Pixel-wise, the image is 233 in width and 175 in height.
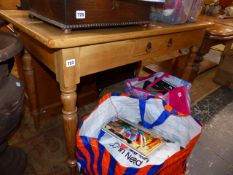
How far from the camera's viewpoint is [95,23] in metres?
0.70

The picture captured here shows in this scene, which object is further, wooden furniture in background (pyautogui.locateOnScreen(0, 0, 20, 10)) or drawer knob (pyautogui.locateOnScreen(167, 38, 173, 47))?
wooden furniture in background (pyautogui.locateOnScreen(0, 0, 20, 10))

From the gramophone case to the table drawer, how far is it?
4.0 inches

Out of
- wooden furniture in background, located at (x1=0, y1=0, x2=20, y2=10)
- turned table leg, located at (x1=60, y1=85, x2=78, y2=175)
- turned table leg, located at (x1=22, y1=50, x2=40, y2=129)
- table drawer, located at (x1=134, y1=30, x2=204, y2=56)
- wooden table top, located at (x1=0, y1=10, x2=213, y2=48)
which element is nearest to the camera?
wooden table top, located at (x1=0, y1=10, x2=213, y2=48)

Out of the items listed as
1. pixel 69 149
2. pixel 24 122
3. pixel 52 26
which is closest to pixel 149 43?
pixel 52 26

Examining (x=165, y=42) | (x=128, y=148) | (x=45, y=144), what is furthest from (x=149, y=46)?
(x=45, y=144)

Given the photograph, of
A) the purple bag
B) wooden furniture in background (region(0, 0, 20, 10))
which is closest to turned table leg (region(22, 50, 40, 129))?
the purple bag

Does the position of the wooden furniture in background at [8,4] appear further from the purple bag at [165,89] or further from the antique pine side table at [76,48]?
the purple bag at [165,89]

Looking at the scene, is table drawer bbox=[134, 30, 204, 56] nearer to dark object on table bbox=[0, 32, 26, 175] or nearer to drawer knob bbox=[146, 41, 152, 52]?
drawer knob bbox=[146, 41, 152, 52]

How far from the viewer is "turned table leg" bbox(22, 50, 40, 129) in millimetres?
999

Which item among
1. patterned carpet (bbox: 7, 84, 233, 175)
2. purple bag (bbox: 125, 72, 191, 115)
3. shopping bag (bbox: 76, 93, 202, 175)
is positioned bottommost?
patterned carpet (bbox: 7, 84, 233, 175)

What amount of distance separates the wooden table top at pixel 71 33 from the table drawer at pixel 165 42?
5 centimetres

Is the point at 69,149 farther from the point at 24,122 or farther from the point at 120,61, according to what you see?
the point at 24,122

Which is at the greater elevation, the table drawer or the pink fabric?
A: the table drawer

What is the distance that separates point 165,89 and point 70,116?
0.63 metres
